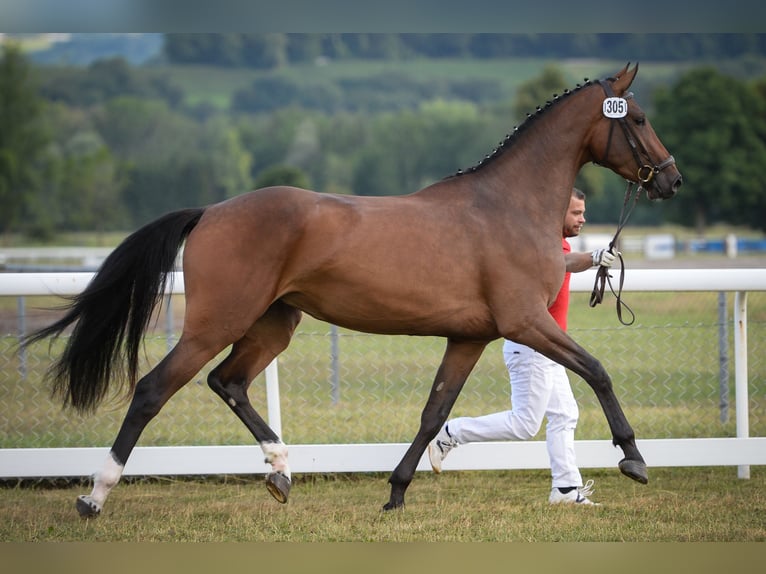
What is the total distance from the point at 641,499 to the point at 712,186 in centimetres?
5655

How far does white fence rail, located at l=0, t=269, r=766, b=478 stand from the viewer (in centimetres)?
621

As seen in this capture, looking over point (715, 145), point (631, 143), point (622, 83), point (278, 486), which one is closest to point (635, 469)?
point (631, 143)

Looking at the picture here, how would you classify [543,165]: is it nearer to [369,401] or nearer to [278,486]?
[278,486]

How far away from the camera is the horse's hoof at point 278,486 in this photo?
5430 millimetres

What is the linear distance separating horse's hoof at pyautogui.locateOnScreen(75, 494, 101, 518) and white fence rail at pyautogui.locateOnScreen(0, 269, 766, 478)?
1015 mm

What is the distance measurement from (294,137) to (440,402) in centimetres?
9689

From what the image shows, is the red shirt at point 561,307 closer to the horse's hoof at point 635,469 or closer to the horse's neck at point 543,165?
the horse's neck at point 543,165

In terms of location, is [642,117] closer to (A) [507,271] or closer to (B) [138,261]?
(A) [507,271]

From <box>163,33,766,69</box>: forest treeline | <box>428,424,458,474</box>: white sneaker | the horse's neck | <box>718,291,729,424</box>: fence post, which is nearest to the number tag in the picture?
the horse's neck

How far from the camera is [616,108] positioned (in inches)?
216

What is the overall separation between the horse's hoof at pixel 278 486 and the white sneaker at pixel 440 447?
957 millimetres

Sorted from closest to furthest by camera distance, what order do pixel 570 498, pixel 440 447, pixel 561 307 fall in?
pixel 570 498 → pixel 561 307 → pixel 440 447

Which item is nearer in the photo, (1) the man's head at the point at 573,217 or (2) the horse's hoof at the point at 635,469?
(2) the horse's hoof at the point at 635,469

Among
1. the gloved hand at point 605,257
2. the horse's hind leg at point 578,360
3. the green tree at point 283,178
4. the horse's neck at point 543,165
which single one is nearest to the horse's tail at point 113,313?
the horse's neck at point 543,165
